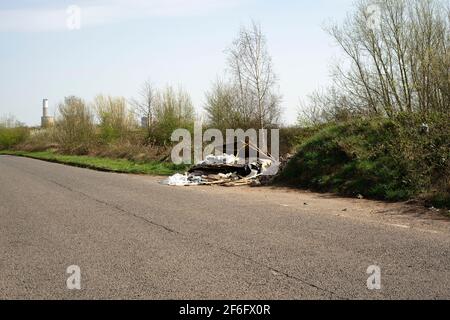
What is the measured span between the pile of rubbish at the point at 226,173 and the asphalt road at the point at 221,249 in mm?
5519

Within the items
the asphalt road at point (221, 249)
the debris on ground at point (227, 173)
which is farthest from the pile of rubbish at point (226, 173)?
the asphalt road at point (221, 249)

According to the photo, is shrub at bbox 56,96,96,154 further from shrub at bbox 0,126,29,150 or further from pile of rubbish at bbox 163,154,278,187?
pile of rubbish at bbox 163,154,278,187

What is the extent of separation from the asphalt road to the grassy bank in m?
1.15

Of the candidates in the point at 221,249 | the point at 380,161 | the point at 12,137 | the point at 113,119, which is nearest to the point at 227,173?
the point at 380,161

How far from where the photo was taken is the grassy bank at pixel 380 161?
41.0 feet

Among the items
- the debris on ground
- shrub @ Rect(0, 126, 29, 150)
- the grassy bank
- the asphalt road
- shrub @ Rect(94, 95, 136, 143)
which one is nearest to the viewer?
the asphalt road

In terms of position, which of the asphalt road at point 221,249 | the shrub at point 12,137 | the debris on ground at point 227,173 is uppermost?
the shrub at point 12,137

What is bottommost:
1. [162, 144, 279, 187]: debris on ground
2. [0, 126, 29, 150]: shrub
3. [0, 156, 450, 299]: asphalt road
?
[0, 156, 450, 299]: asphalt road

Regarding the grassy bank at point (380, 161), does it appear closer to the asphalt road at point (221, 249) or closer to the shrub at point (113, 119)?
the asphalt road at point (221, 249)

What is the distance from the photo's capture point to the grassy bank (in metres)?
12.5

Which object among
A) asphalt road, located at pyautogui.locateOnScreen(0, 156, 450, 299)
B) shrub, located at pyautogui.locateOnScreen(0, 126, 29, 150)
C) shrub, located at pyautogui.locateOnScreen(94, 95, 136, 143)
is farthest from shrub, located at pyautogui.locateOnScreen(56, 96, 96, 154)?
asphalt road, located at pyautogui.locateOnScreen(0, 156, 450, 299)

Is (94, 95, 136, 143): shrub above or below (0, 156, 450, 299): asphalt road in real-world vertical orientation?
above

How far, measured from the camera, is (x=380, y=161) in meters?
14.6
